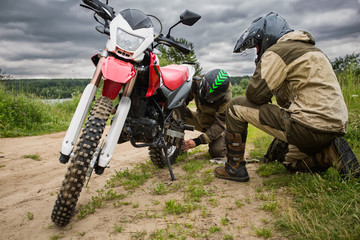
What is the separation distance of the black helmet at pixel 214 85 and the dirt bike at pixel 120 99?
77 centimetres

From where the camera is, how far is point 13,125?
7078 millimetres

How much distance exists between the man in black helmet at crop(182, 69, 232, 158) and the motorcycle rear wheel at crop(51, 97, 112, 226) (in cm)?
225

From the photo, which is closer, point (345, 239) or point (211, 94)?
point (345, 239)

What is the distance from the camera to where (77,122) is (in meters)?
2.29

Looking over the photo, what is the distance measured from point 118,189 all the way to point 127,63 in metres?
1.56

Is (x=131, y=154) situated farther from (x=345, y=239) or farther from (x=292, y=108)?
(x=345, y=239)

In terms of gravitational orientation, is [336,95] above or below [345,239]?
above

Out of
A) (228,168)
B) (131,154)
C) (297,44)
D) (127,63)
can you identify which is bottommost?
(131,154)

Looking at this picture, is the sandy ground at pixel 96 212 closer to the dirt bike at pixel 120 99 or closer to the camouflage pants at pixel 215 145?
the dirt bike at pixel 120 99

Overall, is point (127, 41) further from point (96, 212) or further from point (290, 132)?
point (290, 132)

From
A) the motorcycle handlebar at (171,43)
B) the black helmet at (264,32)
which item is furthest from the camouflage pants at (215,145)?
the black helmet at (264,32)

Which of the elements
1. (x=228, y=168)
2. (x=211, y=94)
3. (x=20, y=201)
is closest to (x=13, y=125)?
(x=20, y=201)

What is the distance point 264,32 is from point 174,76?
46.6 inches

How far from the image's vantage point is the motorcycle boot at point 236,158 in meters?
3.15
